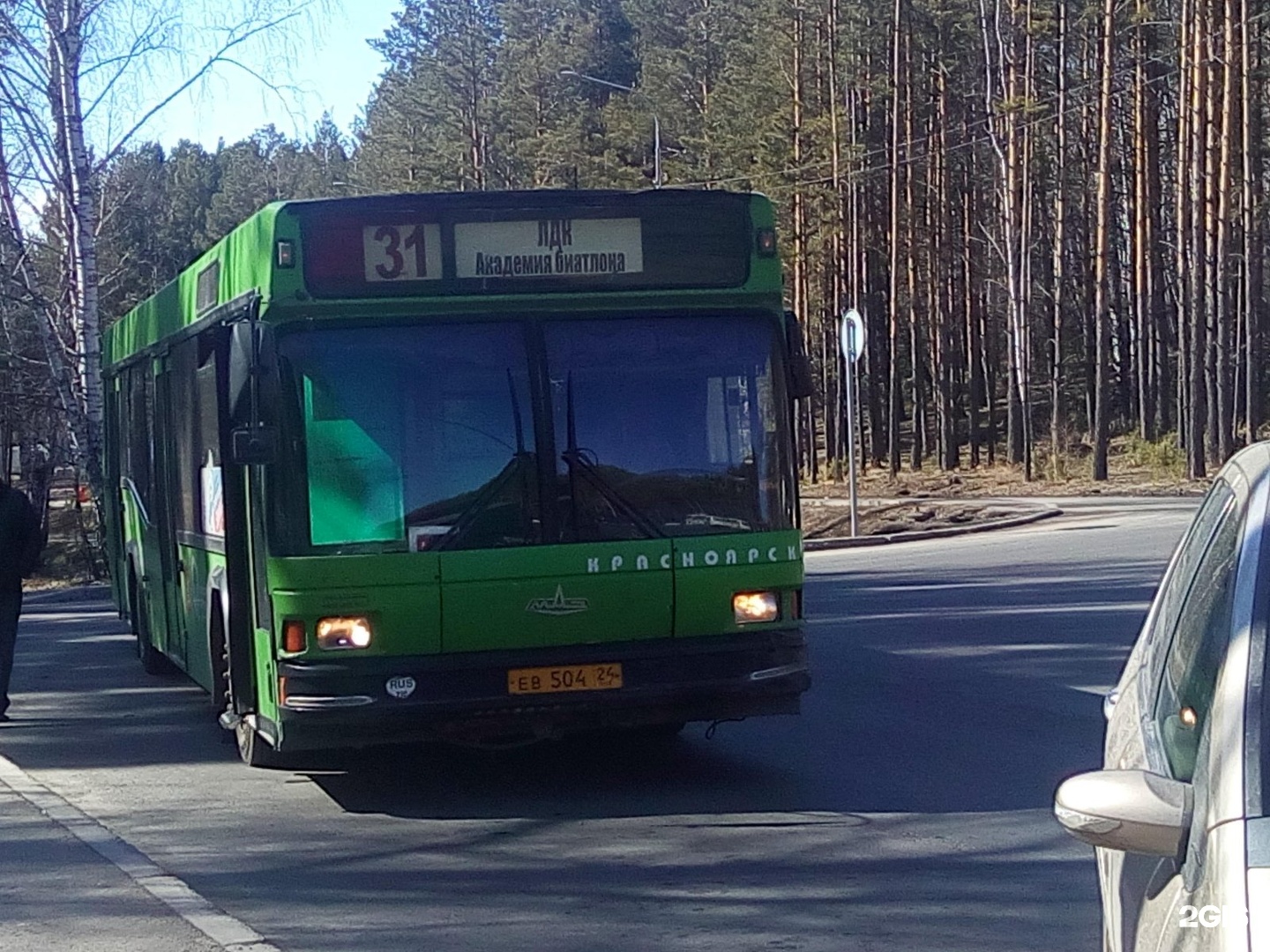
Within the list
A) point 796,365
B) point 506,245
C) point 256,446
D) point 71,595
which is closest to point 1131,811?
point 256,446

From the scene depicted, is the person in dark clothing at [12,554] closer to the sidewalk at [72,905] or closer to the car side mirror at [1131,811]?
the sidewalk at [72,905]

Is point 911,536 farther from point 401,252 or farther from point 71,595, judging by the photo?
point 401,252

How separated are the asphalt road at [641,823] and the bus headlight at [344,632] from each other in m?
0.92

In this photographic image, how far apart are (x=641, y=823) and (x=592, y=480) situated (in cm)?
167

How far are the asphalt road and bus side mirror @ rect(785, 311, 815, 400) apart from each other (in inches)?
79.5

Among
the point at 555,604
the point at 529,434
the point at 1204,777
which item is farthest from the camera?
the point at 529,434

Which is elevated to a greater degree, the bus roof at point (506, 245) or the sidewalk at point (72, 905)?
the bus roof at point (506, 245)

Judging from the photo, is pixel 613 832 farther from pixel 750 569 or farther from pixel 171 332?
pixel 171 332

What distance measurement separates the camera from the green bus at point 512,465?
906cm

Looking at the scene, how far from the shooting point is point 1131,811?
3.28 m

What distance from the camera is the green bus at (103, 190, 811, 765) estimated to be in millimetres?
9062

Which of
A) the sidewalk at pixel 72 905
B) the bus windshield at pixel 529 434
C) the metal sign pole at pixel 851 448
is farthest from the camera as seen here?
the metal sign pole at pixel 851 448

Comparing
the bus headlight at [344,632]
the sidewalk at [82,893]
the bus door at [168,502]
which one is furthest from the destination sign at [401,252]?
the bus door at [168,502]

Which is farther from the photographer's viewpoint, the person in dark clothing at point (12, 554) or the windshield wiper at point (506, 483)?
the person in dark clothing at point (12, 554)
